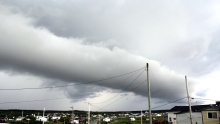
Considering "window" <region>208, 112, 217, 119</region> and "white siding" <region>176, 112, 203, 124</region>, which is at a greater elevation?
"window" <region>208, 112, 217, 119</region>

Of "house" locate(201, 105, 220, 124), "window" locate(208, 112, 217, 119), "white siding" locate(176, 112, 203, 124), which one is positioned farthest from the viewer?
"white siding" locate(176, 112, 203, 124)

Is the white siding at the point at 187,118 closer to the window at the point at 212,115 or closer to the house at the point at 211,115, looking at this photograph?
the house at the point at 211,115

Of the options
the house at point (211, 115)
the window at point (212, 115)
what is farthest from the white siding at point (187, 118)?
the window at point (212, 115)

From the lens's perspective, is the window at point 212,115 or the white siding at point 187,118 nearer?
the window at point 212,115

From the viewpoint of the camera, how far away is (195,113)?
70688 millimetres

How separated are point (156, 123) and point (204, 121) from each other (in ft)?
98.8

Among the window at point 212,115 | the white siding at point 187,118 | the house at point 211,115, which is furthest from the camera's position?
the white siding at point 187,118

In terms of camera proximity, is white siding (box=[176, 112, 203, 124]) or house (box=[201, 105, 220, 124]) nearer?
house (box=[201, 105, 220, 124])

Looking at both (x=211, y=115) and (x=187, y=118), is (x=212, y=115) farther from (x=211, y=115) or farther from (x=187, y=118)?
(x=187, y=118)

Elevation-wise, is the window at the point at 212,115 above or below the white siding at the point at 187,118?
above

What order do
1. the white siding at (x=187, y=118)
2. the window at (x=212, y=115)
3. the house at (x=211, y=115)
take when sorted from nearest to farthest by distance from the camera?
the house at (x=211, y=115) < the window at (x=212, y=115) < the white siding at (x=187, y=118)

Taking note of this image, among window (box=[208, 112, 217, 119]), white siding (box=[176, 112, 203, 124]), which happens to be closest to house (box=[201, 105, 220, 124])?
window (box=[208, 112, 217, 119])

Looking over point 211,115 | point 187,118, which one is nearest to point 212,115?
point 211,115

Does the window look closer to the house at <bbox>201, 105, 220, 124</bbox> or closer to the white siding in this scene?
the house at <bbox>201, 105, 220, 124</bbox>
